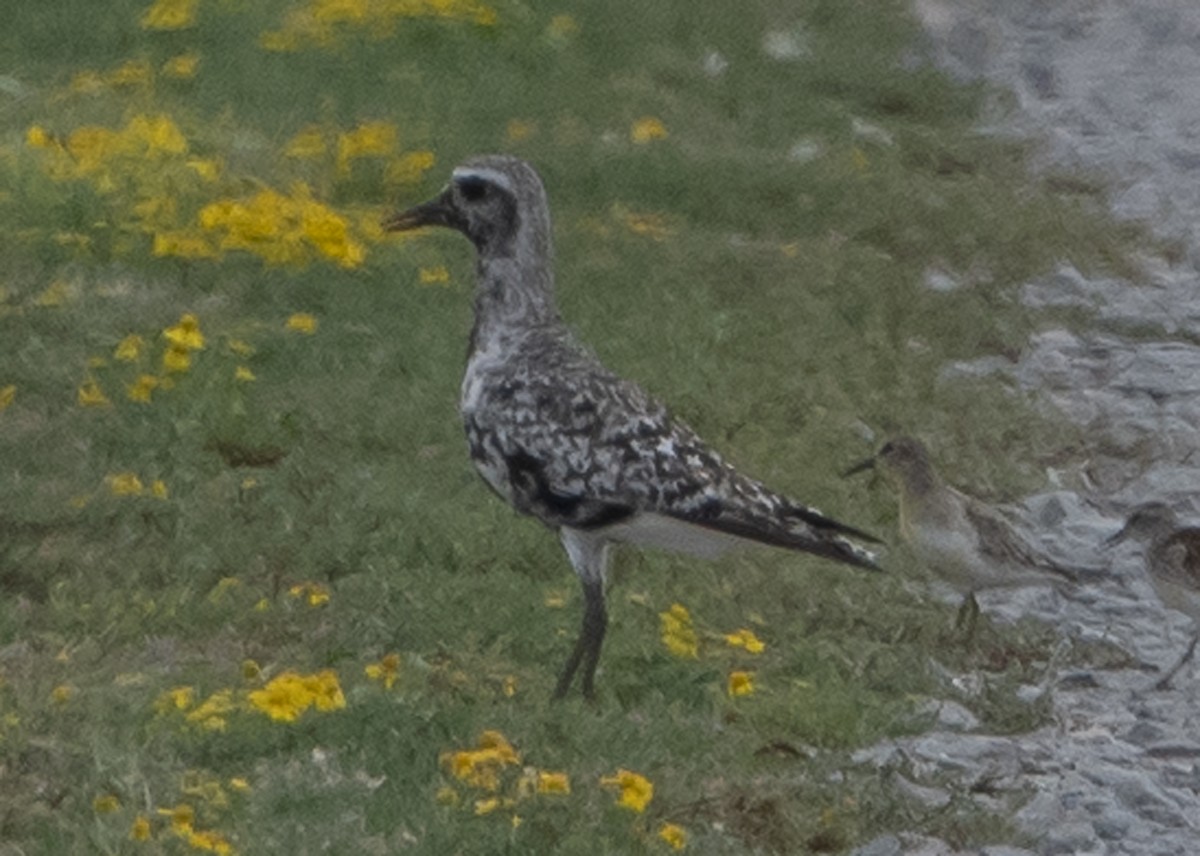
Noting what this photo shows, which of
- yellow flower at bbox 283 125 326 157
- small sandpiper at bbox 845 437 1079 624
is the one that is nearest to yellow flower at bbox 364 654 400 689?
small sandpiper at bbox 845 437 1079 624

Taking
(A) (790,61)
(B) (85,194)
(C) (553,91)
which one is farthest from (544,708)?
(A) (790,61)

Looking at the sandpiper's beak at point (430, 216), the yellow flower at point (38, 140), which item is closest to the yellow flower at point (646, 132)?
the yellow flower at point (38, 140)

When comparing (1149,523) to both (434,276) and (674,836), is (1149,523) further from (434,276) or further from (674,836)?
(434,276)

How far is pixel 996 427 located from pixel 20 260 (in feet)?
17.9

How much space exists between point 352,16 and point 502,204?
833 centimetres

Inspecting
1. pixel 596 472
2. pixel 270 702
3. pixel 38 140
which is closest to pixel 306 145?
pixel 38 140

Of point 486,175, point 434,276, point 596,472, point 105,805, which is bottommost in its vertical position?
point 105,805

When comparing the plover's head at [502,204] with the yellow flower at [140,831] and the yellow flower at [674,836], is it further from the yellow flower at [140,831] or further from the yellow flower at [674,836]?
the yellow flower at [140,831]

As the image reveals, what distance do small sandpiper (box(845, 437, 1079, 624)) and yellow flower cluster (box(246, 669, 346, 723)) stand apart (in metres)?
3.34

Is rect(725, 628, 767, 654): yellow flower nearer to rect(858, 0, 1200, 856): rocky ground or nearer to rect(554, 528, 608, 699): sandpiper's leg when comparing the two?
rect(554, 528, 608, 699): sandpiper's leg

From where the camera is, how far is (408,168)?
1705 cm

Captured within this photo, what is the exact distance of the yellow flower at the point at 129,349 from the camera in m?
13.7

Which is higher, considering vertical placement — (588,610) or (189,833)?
(588,610)

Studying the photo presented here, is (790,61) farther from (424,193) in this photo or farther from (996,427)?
(996,427)
